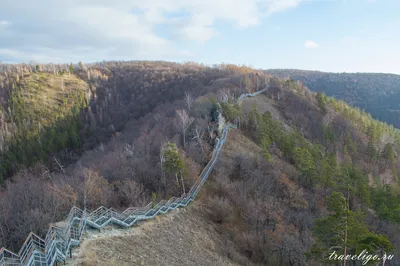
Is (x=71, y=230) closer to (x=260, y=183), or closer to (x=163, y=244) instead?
(x=163, y=244)

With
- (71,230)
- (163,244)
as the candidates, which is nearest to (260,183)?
(163,244)

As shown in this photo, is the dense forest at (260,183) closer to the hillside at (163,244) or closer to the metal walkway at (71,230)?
the hillside at (163,244)

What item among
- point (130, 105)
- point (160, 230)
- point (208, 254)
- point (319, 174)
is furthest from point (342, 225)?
point (130, 105)

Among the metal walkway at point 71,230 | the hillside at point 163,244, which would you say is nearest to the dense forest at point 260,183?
the hillside at point 163,244

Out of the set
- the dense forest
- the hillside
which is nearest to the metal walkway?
the hillside

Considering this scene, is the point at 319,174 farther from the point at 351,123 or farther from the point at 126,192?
the point at 351,123

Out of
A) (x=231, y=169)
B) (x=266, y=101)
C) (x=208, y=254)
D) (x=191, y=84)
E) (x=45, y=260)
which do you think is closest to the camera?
(x=45, y=260)

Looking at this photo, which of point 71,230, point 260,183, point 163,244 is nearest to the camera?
point 71,230

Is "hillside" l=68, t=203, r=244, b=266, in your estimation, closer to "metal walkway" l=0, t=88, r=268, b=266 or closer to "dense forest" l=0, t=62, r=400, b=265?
"metal walkway" l=0, t=88, r=268, b=266
